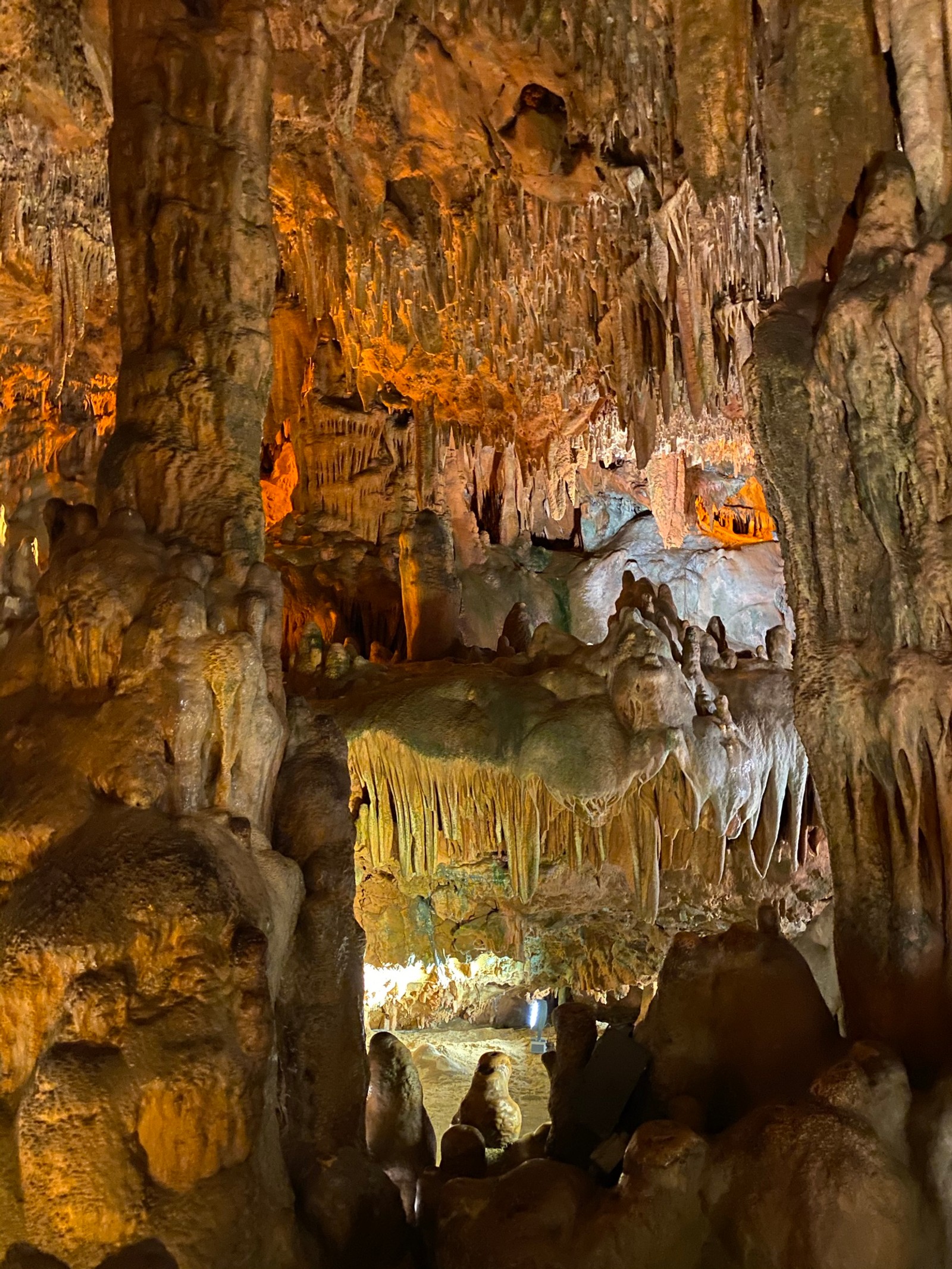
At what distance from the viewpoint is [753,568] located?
14938 mm

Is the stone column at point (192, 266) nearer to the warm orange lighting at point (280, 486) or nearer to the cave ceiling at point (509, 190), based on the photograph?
the cave ceiling at point (509, 190)

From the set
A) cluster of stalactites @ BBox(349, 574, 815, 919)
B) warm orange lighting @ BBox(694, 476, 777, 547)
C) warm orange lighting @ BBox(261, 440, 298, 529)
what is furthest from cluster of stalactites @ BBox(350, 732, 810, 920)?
warm orange lighting @ BBox(694, 476, 777, 547)

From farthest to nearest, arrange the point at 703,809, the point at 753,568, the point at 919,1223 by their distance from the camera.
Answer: the point at 753,568, the point at 703,809, the point at 919,1223

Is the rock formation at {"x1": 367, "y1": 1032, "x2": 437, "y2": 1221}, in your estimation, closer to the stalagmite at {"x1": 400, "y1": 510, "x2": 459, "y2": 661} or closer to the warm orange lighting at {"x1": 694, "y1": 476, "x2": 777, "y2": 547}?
the stalagmite at {"x1": 400, "y1": 510, "x2": 459, "y2": 661}

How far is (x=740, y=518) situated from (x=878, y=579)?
12.3 meters

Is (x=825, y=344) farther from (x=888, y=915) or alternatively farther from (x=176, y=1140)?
(x=176, y=1140)

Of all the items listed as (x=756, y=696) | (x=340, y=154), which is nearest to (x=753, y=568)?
(x=756, y=696)

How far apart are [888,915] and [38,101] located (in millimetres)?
6320

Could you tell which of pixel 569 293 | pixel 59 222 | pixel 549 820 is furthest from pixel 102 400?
pixel 549 820

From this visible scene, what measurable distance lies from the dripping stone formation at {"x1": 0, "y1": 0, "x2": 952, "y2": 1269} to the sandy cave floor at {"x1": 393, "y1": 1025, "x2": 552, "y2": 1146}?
3012mm

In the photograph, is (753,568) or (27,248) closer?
(27,248)

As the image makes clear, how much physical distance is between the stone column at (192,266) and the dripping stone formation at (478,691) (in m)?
0.02

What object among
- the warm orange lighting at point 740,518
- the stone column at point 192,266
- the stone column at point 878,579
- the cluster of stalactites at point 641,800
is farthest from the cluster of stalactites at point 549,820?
the warm orange lighting at point 740,518

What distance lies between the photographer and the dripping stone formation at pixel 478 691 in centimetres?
375
